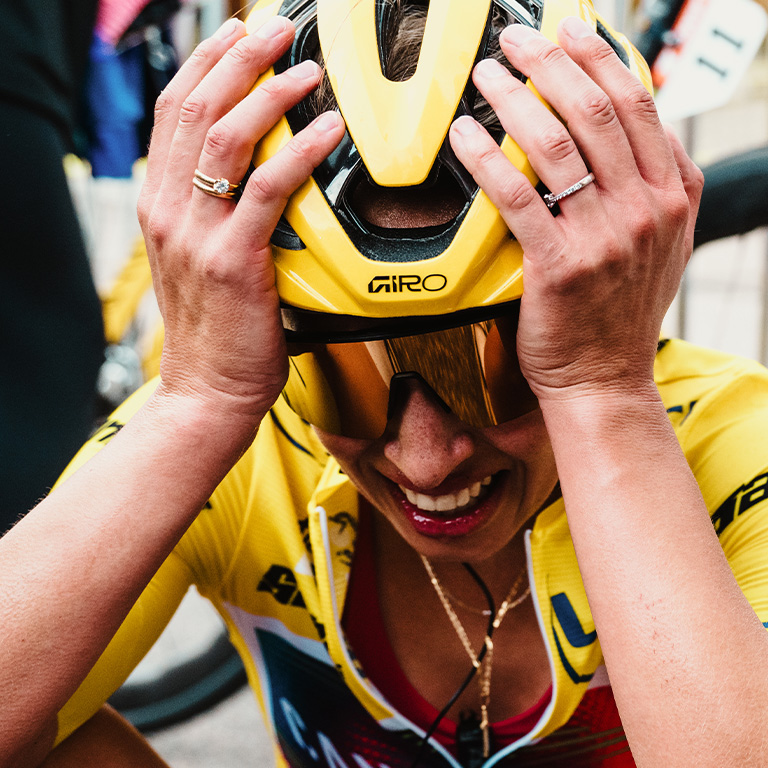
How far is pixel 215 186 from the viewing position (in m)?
1.18

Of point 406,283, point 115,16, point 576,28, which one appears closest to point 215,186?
point 406,283

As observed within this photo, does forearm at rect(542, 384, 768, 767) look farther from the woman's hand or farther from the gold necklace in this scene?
the gold necklace

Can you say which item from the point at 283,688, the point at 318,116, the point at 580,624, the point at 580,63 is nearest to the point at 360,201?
the point at 318,116

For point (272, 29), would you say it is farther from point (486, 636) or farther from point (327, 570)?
point (486, 636)

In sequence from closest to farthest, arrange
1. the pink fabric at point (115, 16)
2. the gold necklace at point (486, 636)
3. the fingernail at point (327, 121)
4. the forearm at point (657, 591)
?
1. the forearm at point (657, 591)
2. the fingernail at point (327, 121)
3. the gold necklace at point (486, 636)
4. the pink fabric at point (115, 16)

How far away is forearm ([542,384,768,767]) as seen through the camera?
42.3 inches

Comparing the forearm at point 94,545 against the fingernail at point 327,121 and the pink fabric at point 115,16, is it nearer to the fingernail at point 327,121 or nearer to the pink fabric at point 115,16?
the fingernail at point 327,121

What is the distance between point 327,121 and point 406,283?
0.25 meters

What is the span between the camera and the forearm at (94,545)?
1222mm

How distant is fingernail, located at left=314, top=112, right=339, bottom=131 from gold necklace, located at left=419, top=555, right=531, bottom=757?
0.97 meters

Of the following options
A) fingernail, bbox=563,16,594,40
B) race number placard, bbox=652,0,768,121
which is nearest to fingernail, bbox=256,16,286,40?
fingernail, bbox=563,16,594,40

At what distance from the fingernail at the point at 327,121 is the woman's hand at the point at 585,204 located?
0.54 feet

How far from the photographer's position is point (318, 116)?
1219 mm

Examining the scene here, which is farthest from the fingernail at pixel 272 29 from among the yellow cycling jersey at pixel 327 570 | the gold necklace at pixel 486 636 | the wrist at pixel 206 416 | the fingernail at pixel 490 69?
the gold necklace at pixel 486 636
